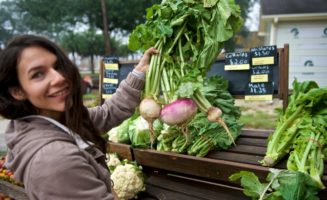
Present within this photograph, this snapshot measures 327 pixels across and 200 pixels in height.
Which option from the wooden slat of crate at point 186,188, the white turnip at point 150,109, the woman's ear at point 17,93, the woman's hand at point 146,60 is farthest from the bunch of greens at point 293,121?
the woman's ear at point 17,93

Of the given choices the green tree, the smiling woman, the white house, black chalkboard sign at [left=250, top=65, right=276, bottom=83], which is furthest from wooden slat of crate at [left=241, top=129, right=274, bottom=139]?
the green tree

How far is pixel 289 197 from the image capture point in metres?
1.49

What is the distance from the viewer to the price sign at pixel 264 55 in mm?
2131

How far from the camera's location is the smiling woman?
3.46ft

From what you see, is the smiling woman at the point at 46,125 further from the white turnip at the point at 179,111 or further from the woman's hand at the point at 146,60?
the woman's hand at the point at 146,60

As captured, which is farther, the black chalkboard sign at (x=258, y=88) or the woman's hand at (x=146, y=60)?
the black chalkboard sign at (x=258, y=88)

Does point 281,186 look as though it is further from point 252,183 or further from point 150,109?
point 150,109

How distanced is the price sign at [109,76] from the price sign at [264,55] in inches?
54.6

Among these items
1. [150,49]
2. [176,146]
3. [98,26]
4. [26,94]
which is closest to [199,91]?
[150,49]

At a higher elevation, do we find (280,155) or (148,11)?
(148,11)

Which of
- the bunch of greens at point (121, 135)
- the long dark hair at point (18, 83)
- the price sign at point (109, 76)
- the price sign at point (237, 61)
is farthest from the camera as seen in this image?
the price sign at point (109, 76)

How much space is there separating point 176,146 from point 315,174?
3.01 feet

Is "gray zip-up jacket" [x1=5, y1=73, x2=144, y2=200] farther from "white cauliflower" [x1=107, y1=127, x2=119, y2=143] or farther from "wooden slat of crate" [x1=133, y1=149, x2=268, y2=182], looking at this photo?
"white cauliflower" [x1=107, y1=127, x2=119, y2=143]

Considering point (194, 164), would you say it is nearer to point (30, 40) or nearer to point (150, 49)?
point (150, 49)
